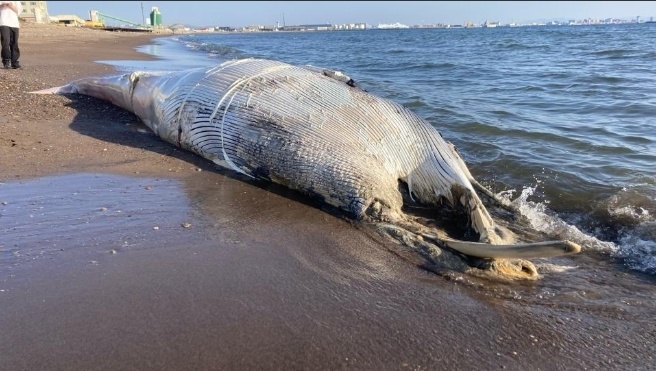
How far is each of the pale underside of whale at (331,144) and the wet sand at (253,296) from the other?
0.26 m

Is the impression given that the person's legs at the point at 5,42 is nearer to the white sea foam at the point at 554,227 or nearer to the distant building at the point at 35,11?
the white sea foam at the point at 554,227

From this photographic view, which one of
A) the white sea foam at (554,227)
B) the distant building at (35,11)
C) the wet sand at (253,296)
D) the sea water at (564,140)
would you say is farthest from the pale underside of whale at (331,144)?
the distant building at (35,11)

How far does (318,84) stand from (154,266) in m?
2.37

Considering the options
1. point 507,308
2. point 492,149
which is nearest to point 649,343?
point 507,308

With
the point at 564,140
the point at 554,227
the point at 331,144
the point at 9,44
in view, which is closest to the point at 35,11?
the point at 9,44

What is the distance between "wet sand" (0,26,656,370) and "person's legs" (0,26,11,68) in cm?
789

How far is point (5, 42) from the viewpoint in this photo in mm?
10859

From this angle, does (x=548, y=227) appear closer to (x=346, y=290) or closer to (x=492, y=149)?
(x=346, y=290)

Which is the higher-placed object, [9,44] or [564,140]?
[9,44]

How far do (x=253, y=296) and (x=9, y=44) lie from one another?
36.4 ft

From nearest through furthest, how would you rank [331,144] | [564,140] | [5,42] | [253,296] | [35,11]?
1. [253,296]
2. [331,144]
3. [564,140]
4. [5,42]
5. [35,11]

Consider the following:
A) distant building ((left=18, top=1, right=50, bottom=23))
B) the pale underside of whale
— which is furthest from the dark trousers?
distant building ((left=18, top=1, right=50, bottom=23))

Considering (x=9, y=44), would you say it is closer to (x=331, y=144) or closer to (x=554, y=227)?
(x=331, y=144)

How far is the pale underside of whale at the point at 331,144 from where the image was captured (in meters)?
4.02
